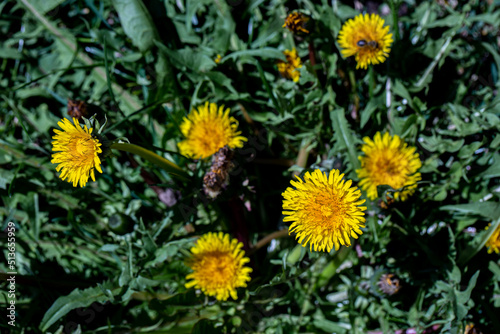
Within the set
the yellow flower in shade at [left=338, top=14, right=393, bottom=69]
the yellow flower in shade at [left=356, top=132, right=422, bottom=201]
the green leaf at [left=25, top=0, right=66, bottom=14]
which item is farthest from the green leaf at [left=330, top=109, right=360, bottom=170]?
the green leaf at [left=25, top=0, right=66, bottom=14]

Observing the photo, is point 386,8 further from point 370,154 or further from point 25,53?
point 25,53

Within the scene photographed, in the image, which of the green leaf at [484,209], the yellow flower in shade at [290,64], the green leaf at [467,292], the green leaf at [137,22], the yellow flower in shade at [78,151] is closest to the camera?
the yellow flower in shade at [78,151]

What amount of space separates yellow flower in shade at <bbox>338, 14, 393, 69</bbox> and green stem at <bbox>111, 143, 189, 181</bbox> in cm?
94

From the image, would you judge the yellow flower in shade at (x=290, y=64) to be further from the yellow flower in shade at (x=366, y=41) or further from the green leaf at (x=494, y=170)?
the green leaf at (x=494, y=170)

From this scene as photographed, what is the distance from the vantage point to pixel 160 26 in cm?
238

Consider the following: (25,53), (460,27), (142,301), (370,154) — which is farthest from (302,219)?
(25,53)

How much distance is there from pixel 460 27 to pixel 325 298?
158cm

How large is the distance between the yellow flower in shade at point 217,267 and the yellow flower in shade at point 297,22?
1010mm

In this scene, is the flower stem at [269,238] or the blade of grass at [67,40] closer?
the flower stem at [269,238]

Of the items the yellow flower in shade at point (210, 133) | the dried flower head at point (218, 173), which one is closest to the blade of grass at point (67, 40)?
the yellow flower in shade at point (210, 133)

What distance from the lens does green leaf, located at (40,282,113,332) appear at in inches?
73.3

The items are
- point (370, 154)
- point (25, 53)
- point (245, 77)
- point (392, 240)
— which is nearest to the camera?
point (370, 154)

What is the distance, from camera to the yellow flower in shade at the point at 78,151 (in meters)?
1.42

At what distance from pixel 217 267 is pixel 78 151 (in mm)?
828
